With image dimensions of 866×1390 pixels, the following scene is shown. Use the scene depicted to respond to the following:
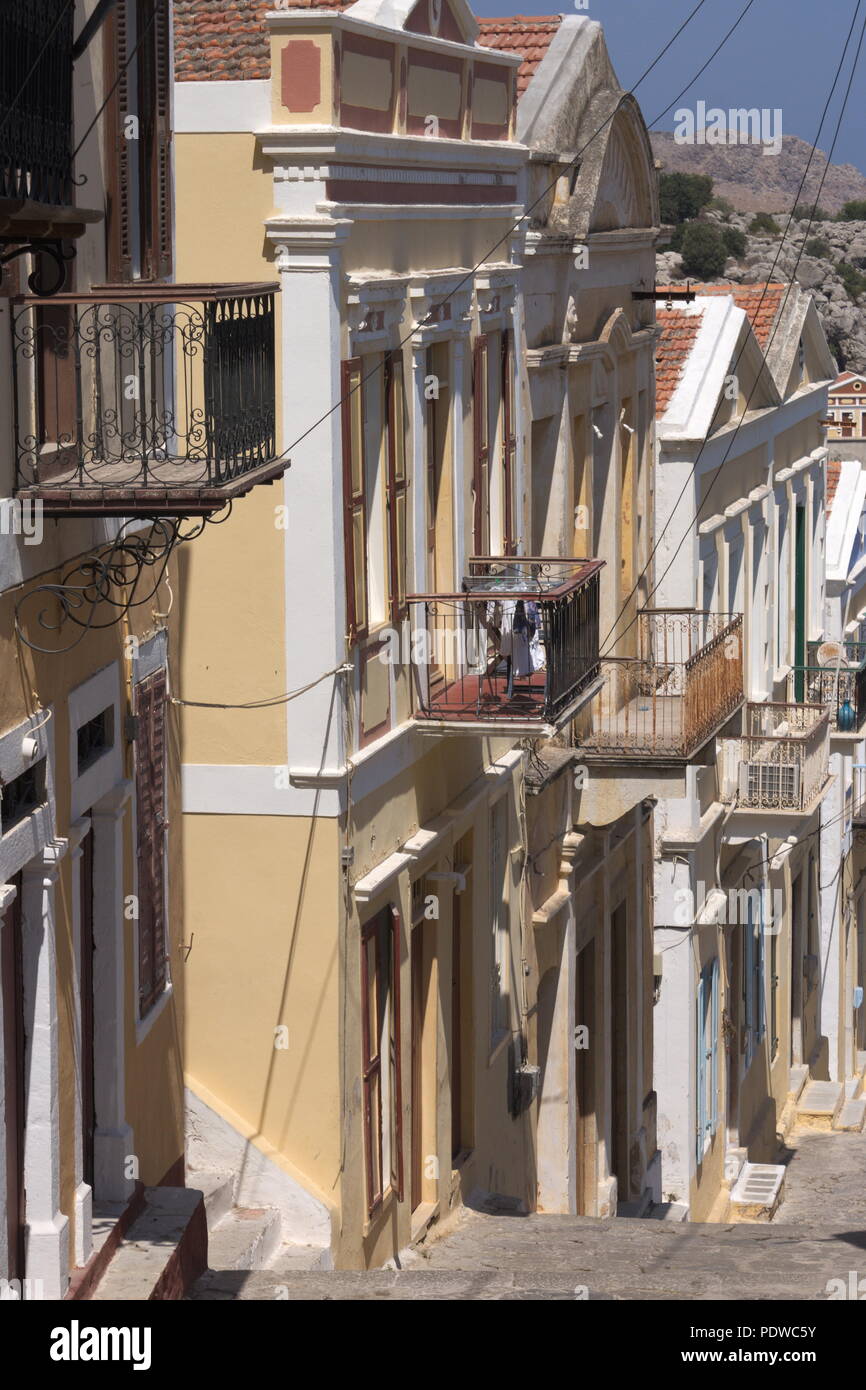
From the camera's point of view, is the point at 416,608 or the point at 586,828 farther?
the point at 586,828

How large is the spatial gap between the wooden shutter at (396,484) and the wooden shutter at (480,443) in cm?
179

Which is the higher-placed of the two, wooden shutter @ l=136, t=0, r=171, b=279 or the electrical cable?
wooden shutter @ l=136, t=0, r=171, b=279

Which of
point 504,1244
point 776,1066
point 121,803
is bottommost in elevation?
point 776,1066

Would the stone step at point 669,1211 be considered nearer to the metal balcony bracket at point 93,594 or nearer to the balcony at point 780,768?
the balcony at point 780,768

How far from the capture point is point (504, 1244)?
1439 centimetres

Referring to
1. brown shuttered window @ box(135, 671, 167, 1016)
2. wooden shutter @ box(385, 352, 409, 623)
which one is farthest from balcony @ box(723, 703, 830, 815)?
brown shuttered window @ box(135, 671, 167, 1016)

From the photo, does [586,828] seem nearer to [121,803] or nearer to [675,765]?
[675,765]

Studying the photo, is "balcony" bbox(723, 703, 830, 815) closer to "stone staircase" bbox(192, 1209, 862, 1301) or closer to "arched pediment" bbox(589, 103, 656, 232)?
"arched pediment" bbox(589, 103, 656, 232)

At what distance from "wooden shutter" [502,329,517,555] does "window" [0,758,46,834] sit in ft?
26.9

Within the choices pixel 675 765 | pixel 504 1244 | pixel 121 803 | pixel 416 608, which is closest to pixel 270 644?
pixel 416 608

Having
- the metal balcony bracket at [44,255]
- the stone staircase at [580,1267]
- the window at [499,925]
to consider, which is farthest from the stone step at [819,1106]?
the metal balcony bracket at [44,255]

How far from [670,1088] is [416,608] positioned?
9.77 meters

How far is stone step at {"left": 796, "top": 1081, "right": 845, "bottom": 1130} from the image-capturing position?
30078mm

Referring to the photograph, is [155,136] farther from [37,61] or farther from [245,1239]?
[245,1239]
